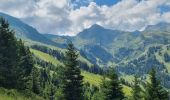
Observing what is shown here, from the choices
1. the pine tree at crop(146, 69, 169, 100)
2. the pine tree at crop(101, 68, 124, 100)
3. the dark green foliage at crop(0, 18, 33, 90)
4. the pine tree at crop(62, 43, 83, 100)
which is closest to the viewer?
the dark green foliage at crop(0, 18, 33, 90)

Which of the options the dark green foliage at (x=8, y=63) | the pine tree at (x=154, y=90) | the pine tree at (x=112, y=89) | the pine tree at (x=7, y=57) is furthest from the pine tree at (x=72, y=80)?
the pine tree at (x=154, y=90)

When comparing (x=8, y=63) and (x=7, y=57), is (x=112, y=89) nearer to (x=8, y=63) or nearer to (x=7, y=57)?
(x=7, y=57)

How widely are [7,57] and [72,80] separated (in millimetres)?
9028

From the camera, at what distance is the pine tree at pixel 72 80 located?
42.5 metres

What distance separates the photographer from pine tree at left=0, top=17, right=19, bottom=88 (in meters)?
32.7

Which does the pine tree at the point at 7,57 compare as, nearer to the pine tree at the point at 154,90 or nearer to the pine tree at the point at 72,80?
the pine tree at the point at 72,80

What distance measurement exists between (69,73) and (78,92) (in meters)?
2.47

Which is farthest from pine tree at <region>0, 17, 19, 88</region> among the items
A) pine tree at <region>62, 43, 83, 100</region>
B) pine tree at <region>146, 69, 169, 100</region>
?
pine tree at <region>146, 69, 169, 100</region>

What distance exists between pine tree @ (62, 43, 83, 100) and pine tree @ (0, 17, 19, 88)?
22.1 feet

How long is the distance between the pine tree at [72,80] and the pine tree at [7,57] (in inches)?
266

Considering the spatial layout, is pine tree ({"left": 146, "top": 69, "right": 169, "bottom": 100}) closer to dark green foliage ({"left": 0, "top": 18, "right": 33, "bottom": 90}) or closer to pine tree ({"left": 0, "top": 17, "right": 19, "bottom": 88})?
dark green foliage ({"left": 0, "top": 18, "right": 33, "bottom": 90})

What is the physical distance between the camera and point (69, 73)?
42719 millimetres

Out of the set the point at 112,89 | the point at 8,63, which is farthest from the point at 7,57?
the point at 112,89

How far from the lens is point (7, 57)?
36.9 meters
